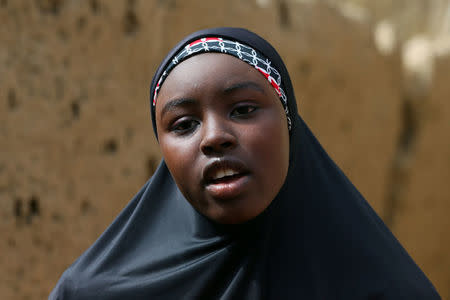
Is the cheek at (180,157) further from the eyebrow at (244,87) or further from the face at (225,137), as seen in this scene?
the eyebrow at (244,87)

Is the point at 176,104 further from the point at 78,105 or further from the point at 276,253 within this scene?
the point at 78,105

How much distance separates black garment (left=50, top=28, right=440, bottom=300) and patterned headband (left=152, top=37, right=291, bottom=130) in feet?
0.06

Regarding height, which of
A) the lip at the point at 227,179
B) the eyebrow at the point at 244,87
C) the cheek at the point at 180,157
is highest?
the eyebrow at the point at 244,87

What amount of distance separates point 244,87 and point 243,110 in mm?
49

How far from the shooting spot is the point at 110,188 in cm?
257

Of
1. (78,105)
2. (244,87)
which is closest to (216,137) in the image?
(244,87)

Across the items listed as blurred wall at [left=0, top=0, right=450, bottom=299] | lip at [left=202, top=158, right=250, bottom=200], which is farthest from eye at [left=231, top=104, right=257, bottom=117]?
blurred wall at [left=0, top=0, right=450, bottom=299]

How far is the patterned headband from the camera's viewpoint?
1139 millimetres

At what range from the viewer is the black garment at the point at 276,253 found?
117 cm

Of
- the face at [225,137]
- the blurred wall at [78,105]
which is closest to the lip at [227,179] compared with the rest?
the face at [225,137]

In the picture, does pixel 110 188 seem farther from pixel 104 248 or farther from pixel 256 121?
pixel 256 121

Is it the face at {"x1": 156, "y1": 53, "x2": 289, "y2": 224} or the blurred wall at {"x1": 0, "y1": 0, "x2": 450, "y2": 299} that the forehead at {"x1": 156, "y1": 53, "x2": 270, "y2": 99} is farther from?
the blurred wall at {"x1": 0, "y1": 0, "x2": 450, "y2": 299}

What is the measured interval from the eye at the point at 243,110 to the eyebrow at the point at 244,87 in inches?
1.5

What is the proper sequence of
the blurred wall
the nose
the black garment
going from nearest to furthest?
the nose, the black garment, the blurred wall
